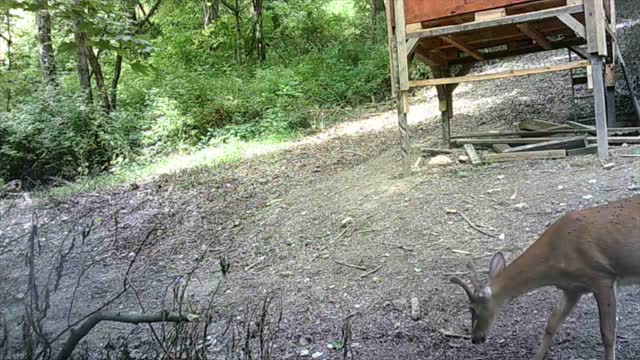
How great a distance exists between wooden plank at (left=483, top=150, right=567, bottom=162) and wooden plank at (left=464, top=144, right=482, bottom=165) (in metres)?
0.13

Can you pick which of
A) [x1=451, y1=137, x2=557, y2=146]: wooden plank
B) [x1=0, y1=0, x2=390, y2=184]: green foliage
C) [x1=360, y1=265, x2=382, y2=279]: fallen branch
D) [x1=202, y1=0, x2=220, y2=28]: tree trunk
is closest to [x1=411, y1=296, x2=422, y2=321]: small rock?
[x1=360, y1=265, x2=382, y2=279]: fallen branch

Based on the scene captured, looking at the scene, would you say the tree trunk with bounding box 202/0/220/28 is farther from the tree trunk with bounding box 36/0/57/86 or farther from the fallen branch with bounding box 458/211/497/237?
the fallen branch with bounding box 458/211/497/237

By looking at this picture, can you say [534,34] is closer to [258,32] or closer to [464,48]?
[464,48]

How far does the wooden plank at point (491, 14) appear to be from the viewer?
7.86 m

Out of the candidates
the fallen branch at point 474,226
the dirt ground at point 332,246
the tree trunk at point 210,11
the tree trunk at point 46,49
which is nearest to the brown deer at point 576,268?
the dirt ground at point 332,246

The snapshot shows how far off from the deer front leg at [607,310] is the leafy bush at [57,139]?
1296 cm

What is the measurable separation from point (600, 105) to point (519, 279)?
4808mm

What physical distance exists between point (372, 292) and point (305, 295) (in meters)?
0.67

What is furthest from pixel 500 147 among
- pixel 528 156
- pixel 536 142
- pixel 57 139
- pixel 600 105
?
pixel 57 139

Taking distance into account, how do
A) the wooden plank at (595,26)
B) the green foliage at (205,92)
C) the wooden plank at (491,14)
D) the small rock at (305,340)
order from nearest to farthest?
the small rock at (305,340)
the wooden plank at (595,26)
the wooden plank at (491,14)
the green foliage at (205,92)

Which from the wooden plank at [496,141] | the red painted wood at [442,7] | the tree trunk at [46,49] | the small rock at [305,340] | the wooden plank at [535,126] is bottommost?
the small rock at [305,340]

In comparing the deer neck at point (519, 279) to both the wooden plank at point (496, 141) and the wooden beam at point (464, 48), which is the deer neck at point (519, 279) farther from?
the wooden beam at point (464, 48)

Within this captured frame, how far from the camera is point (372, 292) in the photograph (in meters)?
5.53

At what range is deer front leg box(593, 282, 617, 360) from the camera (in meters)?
3.55
